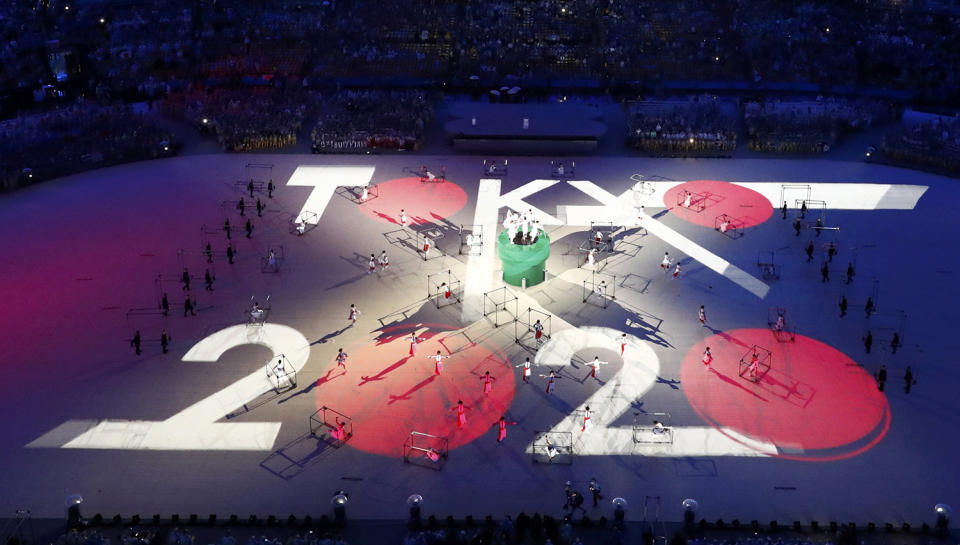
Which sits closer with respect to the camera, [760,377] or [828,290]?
[760,377]

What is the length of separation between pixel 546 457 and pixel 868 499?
12395 mm

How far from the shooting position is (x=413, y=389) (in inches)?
1645

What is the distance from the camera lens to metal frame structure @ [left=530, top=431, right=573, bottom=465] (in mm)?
37281

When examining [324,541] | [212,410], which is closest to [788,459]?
[324,541]

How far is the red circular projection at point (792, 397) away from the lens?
38344mm

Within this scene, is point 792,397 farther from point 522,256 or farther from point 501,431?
point 522,256

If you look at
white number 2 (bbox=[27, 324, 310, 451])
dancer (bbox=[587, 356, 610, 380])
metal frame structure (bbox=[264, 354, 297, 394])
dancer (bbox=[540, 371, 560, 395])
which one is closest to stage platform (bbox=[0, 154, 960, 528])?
white number 2 (bbox=[27, 324, 310, 451])

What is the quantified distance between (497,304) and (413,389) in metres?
8.75

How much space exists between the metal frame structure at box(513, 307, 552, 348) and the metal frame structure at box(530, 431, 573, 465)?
23.4 ft

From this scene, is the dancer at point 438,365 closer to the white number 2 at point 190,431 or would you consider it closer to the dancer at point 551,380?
the dancer at point 551,380

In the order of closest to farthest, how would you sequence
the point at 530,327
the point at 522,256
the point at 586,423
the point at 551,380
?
the point at 586,423 < the point at 551,380 < the point at 530,327 < the point at 522,256

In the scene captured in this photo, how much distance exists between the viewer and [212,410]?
133 feet

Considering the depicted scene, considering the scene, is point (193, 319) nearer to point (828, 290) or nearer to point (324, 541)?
point (324, 541)

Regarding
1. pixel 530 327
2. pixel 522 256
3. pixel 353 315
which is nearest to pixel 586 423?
pixel 530 327
